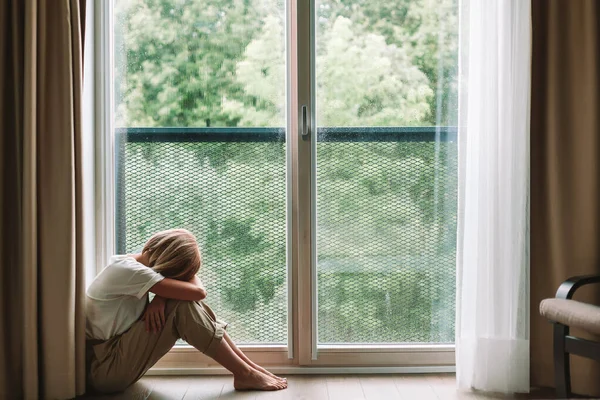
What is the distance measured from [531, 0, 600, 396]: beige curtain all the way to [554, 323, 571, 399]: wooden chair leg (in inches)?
10.7

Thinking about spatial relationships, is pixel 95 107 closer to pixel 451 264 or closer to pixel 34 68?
pixel 34 68

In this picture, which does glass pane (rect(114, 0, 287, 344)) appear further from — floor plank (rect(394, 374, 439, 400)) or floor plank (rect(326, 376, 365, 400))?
floor plank (rect(394, 374, 439, 400))

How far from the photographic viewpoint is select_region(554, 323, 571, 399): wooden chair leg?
2.57 m

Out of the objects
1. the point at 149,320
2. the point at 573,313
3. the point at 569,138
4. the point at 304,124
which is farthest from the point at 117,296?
the point at 569,138

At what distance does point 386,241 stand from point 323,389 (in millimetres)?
761

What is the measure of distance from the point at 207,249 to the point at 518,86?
1.62 m

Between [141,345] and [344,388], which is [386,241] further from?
[141,345]

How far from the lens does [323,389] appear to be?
287 cm

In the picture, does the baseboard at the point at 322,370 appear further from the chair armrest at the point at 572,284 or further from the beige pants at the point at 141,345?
the chair armrest at the point at 572,284

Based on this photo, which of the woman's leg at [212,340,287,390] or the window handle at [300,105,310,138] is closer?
the woman's leg at [212,340,287,390]

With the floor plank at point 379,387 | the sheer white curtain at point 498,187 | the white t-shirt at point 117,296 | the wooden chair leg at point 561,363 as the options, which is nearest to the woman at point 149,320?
the white t-shirt at point 117,296

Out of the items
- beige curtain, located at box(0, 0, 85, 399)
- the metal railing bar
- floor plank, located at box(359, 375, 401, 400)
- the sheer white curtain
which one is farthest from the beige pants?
the sheer white curtain

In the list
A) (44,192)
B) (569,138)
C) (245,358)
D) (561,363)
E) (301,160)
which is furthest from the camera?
(301,160)

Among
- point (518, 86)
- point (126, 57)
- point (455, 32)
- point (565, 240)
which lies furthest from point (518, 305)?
point (126, 57)
